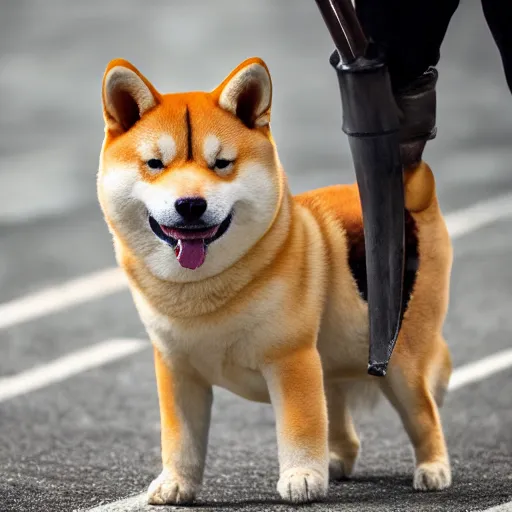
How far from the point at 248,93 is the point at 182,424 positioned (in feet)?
1.96

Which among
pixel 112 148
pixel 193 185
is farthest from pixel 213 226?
pixel 112 148

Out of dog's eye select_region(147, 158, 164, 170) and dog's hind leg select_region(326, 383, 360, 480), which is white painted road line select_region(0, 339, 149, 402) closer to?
dog's hind leg select_region(326, 383, 360, 480)

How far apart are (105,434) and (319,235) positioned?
100 centimetres

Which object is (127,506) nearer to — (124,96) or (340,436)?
(340,436)

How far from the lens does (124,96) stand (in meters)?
2.21

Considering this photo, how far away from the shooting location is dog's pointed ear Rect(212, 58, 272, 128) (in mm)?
2199

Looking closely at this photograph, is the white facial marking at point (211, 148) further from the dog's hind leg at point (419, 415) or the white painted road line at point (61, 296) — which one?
the white painted road line at point (61, 296)

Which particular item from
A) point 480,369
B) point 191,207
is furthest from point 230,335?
point 480,369

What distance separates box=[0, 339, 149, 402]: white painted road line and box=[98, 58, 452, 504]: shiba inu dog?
123 cm

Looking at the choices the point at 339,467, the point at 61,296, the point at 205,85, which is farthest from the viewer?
the point at 205,85

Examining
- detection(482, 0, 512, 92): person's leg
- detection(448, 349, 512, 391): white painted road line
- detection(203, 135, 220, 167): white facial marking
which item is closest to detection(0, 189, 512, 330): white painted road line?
detection(448, 349, 512, 391): white painted road line

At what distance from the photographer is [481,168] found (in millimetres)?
5277

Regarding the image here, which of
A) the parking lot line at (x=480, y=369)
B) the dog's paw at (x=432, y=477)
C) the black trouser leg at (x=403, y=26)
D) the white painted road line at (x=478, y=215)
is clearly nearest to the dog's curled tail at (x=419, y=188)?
the black trouser leg at (x=403, y=26)

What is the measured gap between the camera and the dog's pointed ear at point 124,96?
2.17 metres
